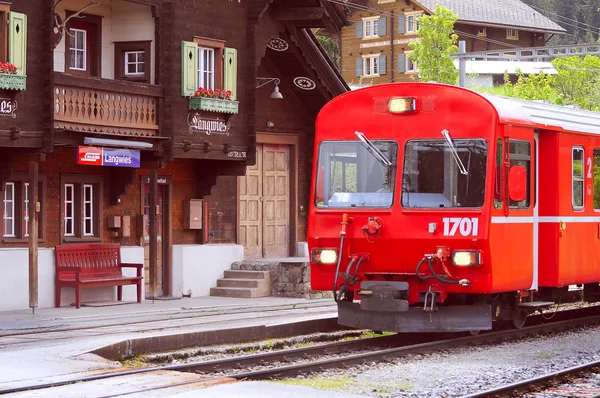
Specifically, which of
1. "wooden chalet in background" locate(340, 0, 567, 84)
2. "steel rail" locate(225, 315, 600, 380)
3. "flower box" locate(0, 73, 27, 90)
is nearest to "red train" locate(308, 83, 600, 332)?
"steel rail" locate(225, 315, 600, 380)

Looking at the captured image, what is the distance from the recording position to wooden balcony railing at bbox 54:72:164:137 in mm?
21156

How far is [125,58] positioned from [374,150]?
9.08m

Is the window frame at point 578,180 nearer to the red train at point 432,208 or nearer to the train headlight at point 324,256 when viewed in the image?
the red train at point 432,208

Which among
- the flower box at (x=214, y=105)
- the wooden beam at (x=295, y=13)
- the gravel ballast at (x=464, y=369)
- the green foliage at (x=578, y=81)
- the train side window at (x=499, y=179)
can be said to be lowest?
the gravel ballast at (x=464, y=369)

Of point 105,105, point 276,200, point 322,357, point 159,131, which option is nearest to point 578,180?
point 322,357

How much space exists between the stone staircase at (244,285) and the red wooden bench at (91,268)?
7.71 ft

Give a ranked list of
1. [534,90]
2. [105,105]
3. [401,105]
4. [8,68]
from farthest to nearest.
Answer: [534,90]
[105,105]
[8,68]
[401,105]

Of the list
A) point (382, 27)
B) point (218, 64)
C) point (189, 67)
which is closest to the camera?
point (189, 67)

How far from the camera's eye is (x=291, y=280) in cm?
2491

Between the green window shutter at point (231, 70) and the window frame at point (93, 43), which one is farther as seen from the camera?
the green window shutter at point (231, 70)

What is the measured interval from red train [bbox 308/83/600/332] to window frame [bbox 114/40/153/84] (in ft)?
25.7

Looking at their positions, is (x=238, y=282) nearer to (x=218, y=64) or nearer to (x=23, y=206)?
(x=218, y=64)

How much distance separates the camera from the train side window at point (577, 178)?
17.4 metres

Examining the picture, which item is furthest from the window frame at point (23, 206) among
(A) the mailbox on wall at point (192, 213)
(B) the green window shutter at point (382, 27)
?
(B) the green window shutter at point (382, 27)
